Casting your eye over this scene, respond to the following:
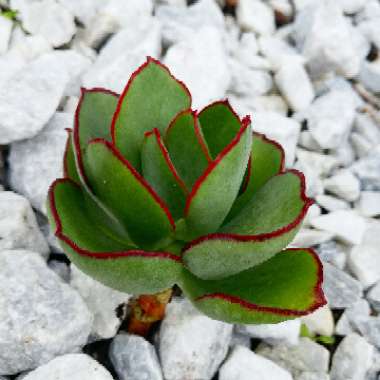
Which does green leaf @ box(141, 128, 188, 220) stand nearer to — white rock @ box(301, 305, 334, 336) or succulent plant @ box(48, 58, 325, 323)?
succulent plant @ box(48, 58, 325, 323)

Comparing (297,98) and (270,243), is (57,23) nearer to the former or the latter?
(297,98)

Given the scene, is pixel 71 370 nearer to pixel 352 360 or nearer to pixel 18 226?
pixel 18 226

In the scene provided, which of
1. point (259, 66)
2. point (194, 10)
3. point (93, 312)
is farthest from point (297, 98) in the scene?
point (93, 312)

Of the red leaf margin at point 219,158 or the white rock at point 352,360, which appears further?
the white rock at point 352,360

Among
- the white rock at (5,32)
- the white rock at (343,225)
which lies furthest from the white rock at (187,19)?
the white rock at (343,225)

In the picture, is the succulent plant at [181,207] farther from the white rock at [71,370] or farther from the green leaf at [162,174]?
the white rock at [71,370]

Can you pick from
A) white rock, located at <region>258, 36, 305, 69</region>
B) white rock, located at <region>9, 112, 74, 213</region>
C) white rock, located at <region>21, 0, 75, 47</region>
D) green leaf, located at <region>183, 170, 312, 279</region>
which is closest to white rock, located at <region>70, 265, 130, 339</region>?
white rock, located at <region>9, 112, 74, 213</region>
